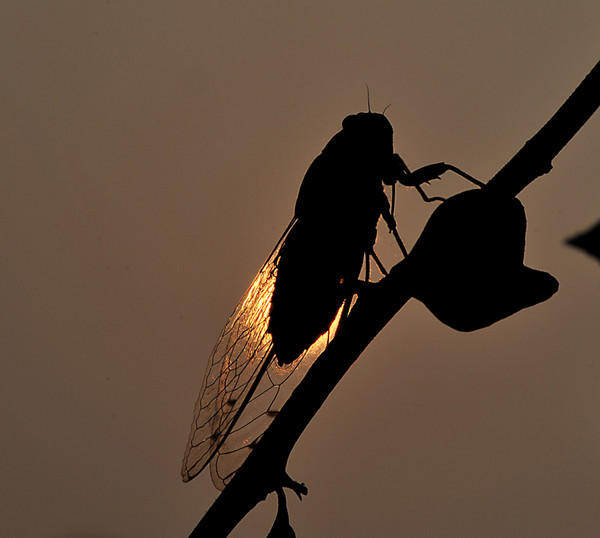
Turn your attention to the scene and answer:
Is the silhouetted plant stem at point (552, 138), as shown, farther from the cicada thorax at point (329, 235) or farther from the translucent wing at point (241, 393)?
the translucent wing at point (241, 393)

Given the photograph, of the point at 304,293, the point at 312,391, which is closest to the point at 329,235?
the point at 304,293

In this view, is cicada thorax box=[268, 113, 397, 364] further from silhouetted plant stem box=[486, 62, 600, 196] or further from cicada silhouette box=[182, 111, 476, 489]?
silhouetted plant stem box=[486, 62, 600, 196]

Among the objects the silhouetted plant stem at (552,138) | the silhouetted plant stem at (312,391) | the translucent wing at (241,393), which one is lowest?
the silhouetted plant stem at (312,391)

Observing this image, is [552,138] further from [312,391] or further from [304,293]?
[304,293]

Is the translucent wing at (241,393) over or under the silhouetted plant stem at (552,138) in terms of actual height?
over

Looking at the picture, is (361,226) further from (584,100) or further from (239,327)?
(584,100)

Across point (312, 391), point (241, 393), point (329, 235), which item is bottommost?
point (312, 391)

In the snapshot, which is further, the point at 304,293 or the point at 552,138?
the point at 304,293

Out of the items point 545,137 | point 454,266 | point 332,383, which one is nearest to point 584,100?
point 545,137

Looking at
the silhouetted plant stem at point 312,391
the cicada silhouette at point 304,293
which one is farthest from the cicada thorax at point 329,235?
the silhouetted plant stem at point 312,391
